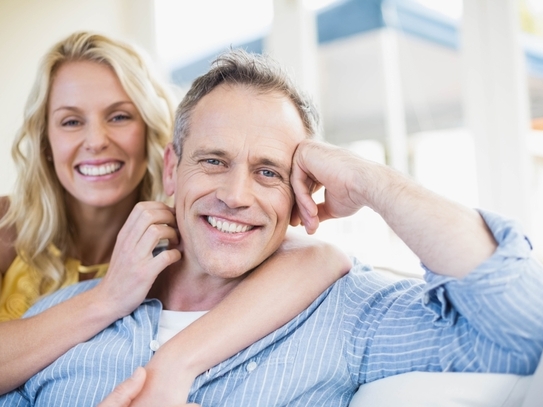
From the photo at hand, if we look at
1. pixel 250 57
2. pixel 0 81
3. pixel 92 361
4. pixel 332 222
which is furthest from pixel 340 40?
pixel 92 361

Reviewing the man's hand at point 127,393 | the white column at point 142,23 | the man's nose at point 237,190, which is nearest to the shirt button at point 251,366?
the man's hand at point 127,393

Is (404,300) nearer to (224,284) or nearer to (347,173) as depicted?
(347,173)

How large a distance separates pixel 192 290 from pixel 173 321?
0.11 metres

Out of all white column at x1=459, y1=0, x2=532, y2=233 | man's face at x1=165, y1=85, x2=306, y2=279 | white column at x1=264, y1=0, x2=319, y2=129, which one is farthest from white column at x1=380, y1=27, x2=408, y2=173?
man's face at x1=165, y1=85, x2=306, y2=279

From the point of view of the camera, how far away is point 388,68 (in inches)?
165

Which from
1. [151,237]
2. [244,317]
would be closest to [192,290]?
[151,237]

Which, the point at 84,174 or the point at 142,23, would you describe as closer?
the point at 84,174

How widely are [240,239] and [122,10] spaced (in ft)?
10.7

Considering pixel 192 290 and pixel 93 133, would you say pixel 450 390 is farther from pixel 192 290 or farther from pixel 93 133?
pixel 93 133

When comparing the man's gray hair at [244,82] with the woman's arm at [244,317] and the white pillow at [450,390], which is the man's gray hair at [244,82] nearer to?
the woman's arm at [244,317]

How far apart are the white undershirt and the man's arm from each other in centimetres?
42

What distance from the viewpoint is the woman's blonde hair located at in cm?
213

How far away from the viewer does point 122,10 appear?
417 centimetres

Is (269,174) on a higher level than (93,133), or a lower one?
lower
